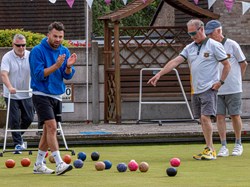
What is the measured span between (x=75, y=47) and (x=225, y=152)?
878cm

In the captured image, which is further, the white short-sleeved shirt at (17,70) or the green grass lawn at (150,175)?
the white short-sleeved shirt at (17,70)

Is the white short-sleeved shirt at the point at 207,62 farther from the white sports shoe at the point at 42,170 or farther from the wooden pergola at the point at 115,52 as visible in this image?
the wooden pergola at the point at 115,52

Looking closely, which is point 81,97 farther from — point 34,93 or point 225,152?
point 34,93

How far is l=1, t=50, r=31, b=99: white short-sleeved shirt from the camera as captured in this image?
593 inches

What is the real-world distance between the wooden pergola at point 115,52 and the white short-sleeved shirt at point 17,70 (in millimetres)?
6013

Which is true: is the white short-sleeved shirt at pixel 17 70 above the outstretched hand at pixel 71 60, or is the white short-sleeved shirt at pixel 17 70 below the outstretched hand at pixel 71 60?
below

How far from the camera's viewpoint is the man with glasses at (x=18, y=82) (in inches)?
591

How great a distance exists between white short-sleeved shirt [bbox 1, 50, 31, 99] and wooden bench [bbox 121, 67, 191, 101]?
6.59 m

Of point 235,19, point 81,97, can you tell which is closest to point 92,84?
point 81,97

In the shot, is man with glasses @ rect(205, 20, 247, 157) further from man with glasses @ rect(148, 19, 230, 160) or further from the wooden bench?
the wooden bench

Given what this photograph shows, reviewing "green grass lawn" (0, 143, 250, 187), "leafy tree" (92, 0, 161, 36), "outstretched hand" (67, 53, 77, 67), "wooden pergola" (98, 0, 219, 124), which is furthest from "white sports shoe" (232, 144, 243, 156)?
"leafy tree" (92, 0, 161, 36)

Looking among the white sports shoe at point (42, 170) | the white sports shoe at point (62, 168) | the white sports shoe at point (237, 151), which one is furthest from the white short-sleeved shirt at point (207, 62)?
the white sports shoe at point (62, 168)

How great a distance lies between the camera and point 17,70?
15094mm

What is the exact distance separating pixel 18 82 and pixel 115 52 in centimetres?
626
